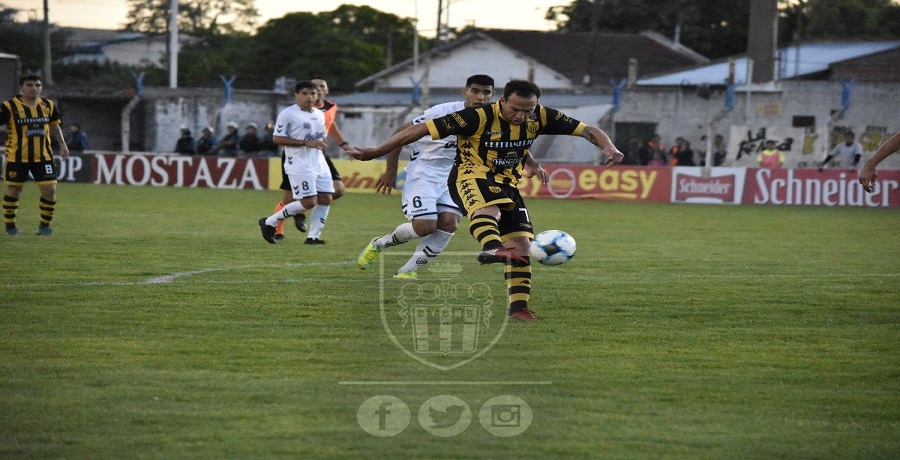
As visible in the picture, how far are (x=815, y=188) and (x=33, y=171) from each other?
18224mm

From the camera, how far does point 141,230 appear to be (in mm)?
14836

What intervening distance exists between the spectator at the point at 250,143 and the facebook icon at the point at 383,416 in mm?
24203

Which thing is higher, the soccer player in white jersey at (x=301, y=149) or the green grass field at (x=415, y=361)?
the soccer player in white jersey at (x=301, y=149)

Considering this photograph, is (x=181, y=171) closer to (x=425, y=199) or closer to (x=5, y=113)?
(x=5, y=113)

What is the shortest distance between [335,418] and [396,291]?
406 centimetres

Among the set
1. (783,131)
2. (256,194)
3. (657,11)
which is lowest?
(256,194)

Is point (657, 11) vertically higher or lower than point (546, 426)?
higher

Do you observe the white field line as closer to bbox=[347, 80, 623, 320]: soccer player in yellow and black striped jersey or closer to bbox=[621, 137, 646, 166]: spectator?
bbox=[347, 80, 623, 320]: soccer player in yellow and black striped jersey

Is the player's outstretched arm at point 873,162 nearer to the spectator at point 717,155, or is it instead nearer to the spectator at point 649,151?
the spectator at point 649,151

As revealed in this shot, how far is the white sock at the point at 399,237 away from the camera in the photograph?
9672 mm

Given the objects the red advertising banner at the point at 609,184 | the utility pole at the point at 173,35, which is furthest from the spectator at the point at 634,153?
the utility pole at the point at 173,35

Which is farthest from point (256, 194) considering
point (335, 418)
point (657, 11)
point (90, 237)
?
point (657, 11)

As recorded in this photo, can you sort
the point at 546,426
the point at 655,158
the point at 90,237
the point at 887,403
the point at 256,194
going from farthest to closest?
the point at 655,158
the point at 256,194
the point at 90,237
the point at 887,403
the point at 546,426

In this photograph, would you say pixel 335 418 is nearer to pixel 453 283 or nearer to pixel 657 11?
pixel 453 283
